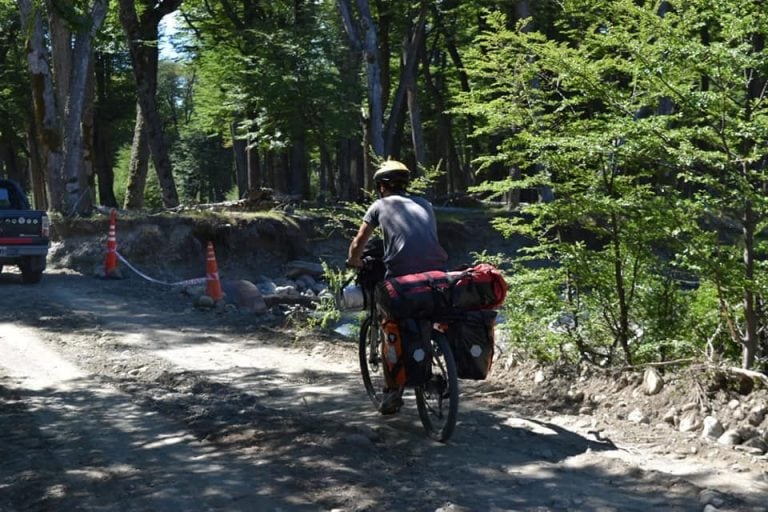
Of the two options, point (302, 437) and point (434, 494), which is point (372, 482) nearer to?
point (434, 494)

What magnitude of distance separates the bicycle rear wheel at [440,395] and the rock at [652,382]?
1.87 meters

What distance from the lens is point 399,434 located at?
6.48m

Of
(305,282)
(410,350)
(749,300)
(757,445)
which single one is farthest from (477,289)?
(305,282)

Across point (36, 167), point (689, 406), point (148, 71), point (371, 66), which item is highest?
point (148, 71)

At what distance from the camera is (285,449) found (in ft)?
Result: 20.0

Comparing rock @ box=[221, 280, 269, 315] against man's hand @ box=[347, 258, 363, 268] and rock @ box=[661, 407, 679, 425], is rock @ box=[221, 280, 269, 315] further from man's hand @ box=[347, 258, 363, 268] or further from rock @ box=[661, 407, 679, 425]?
rock @ box=[661, 407, 679, 425]

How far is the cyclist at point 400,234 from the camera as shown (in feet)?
21.1

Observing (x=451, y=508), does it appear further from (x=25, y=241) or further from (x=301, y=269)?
(x=301, y=269)

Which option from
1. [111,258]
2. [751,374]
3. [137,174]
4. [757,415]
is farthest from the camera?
[137,174]

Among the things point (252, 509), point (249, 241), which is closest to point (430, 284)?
point (252, 509)

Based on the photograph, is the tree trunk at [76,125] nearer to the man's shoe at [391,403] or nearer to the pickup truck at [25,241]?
the pickup truck at [25,241]

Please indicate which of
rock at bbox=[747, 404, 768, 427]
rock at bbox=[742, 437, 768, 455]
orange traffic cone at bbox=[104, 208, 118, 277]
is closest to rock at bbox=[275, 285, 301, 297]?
orange traffic cone at bbox=[104, 208, 118, 277]

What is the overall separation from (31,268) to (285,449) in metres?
12.2

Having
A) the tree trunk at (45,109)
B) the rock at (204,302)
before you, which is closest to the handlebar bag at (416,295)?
the rock at (204,302)
